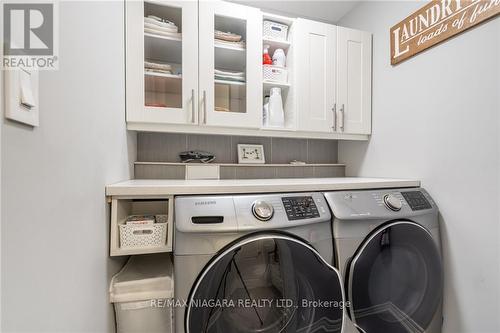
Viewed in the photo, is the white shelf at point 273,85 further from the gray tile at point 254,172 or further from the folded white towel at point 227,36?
the gray tile at point 254,172

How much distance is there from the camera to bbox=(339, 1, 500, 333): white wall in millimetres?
991

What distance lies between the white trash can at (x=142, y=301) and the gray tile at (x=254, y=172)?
0.87m

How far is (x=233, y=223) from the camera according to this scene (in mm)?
849

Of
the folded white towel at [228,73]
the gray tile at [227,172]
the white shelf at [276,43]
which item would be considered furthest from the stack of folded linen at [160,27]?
the gray tile at [227,172]

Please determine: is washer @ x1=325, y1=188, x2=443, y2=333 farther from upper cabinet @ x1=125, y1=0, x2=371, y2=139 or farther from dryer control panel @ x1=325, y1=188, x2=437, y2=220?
upper cabinet @ x1=125, y1=0, x2=371, y2=139

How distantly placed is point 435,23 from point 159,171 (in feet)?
6.08

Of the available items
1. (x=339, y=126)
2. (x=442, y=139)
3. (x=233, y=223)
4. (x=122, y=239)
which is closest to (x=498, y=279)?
(x=442, y=139)

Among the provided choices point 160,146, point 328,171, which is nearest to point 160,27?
point 160,146

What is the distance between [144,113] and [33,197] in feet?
2.82

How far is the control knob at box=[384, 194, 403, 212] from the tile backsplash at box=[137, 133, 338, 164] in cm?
82

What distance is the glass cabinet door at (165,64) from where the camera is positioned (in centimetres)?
120

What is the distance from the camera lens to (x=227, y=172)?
1.64 m

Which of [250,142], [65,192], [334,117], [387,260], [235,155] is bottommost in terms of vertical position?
[387,260]

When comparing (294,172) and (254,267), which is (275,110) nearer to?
(294,172)
